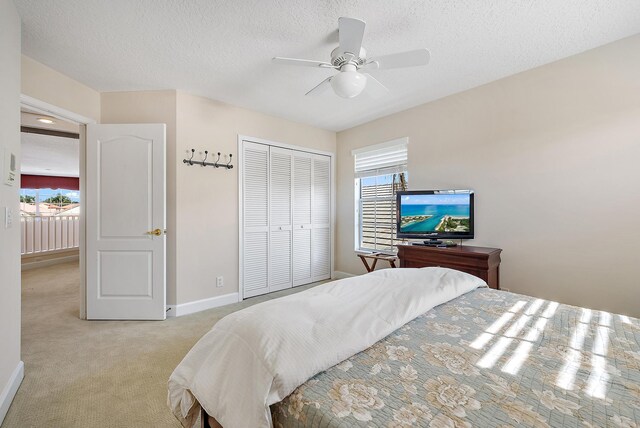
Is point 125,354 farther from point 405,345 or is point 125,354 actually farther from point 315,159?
point 315,159

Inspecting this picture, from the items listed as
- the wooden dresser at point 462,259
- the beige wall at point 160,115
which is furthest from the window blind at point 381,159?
the beige wall at point 160,115

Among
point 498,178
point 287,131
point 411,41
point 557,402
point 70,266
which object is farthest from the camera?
point 70,266

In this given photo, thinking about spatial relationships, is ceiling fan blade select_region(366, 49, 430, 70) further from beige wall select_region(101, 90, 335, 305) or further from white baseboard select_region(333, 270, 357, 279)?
white baseboard select_region(333, 270, 357, 279)

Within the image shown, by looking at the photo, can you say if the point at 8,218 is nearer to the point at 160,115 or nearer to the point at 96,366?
the point at 96,366

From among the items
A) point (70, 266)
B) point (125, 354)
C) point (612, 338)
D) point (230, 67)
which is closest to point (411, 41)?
point (230, 67)

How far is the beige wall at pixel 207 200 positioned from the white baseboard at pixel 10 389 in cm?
136

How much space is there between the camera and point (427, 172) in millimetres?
3492

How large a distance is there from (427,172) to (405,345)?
2756mm

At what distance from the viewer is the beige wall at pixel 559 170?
88.0 inches

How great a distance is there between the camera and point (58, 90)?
2691 mm

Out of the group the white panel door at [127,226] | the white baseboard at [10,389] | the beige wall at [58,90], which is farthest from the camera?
the white panel door at [127,226]

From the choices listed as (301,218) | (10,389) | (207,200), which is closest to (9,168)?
(10,389)

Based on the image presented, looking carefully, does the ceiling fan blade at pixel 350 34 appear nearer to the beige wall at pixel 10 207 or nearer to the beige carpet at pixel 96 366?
the beige wall at pixel 10 207

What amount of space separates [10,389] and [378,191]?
3.95 meters
